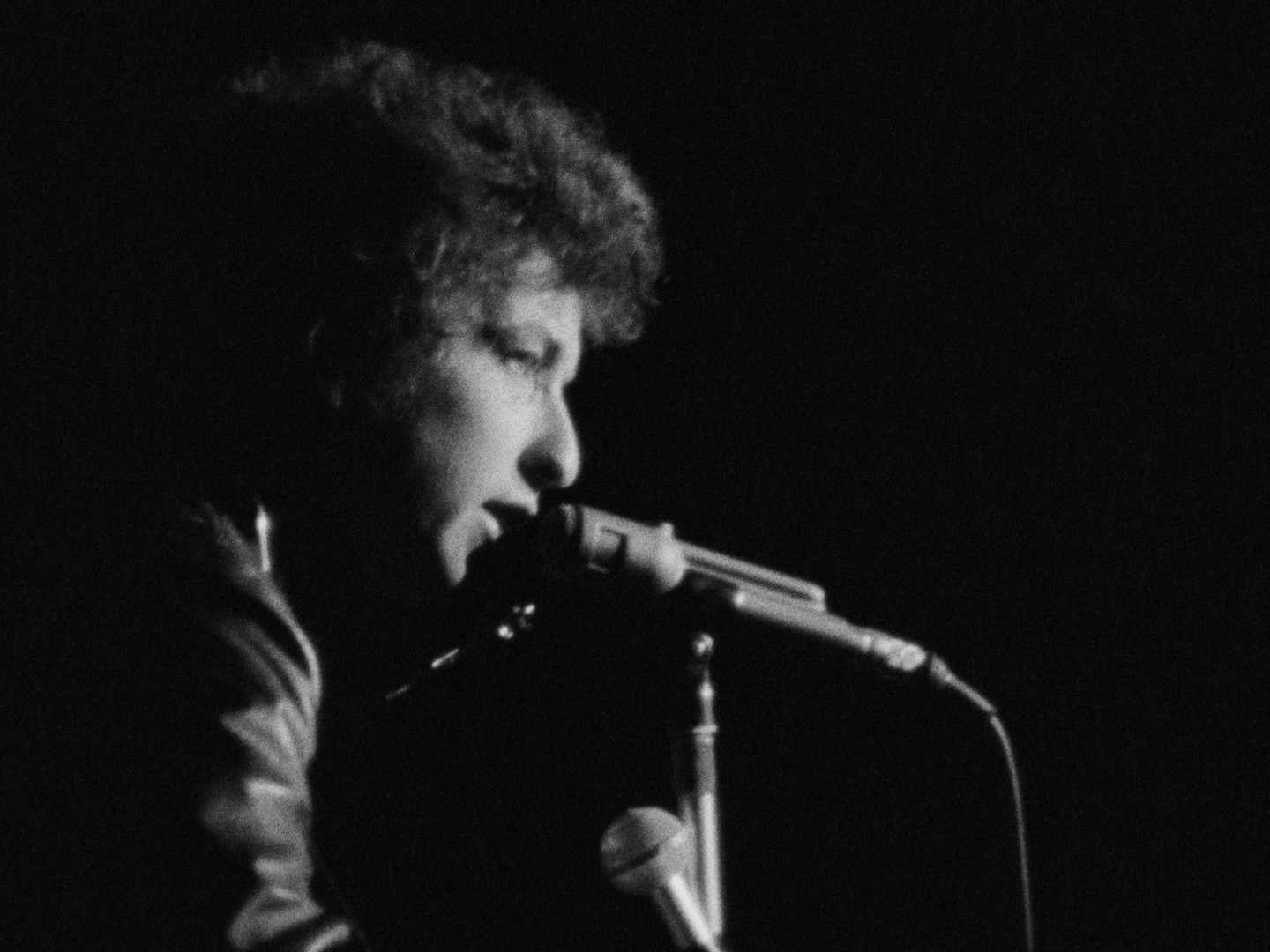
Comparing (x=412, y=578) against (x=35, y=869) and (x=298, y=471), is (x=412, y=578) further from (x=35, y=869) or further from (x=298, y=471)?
(x=35, y=869)

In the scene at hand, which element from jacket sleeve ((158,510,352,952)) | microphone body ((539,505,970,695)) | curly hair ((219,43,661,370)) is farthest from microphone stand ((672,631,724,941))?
curly hair ((219,43,661,370))

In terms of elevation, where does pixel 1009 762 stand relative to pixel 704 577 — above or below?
below

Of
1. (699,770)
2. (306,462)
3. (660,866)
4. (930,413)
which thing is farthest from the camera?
(930,413)

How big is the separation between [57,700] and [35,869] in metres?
0.13

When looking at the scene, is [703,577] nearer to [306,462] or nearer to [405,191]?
[306,462]

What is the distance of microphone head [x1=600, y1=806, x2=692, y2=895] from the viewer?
4.20ft

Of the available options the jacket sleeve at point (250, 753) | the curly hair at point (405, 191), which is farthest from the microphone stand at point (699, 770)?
the curly hair at point (405, 191)

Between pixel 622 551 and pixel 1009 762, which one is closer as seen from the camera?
pixel 622 551

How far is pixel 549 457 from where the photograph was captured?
1.75 m

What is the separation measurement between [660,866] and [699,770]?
0.87 feet

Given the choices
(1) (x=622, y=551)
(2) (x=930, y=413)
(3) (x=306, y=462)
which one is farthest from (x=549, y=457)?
(2) (x=930, y=413)

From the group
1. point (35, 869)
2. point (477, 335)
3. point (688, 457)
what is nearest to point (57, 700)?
point (35, 869)

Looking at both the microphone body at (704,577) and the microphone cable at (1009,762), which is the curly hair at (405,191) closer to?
the microphone body at (704,577)

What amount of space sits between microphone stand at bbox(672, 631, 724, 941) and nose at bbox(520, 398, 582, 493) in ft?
1.05
